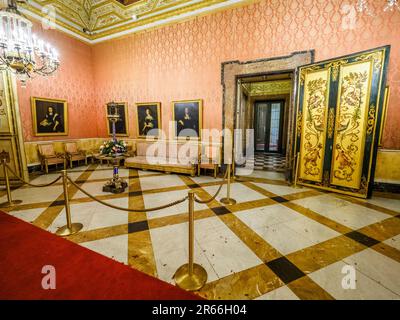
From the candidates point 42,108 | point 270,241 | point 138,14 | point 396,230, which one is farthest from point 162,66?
point 396,230

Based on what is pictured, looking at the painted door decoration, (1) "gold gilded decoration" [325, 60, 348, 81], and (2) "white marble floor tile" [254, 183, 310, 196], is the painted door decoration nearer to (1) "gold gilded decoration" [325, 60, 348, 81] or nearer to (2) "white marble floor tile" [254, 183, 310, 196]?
(1) "gold gilded decoration" [325, 60, 348, 81]

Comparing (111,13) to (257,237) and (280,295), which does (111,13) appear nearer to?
(257,237)

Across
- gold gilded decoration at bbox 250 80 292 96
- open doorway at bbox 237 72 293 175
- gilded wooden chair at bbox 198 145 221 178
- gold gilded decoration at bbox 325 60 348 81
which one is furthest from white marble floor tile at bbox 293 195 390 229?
gold gilded decoration at bbox 250 80 292 96

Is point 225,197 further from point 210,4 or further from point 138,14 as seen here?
point 138,14

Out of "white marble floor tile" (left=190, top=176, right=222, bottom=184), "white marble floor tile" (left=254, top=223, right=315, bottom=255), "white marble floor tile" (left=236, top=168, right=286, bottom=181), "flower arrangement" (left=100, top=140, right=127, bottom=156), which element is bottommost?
"white marble floor tile" (left=254, top=223, right=315, bottom=255)

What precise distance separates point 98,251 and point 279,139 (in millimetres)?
11717

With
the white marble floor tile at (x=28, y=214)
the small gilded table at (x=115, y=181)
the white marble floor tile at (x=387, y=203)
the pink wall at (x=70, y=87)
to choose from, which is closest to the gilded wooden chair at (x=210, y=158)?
the small gilded table at (x=115, y=181)

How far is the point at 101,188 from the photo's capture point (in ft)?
16.9

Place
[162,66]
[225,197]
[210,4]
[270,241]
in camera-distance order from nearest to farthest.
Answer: [270,241]
[225,197]
[210,4]
[162,66]

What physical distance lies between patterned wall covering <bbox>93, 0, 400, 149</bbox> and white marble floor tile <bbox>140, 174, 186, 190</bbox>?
2.40 m

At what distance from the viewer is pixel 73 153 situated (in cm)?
764

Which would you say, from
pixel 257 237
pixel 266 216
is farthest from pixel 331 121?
pixel 257 237

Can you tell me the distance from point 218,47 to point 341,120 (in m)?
4.35

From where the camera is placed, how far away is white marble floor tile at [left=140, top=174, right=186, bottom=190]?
5375mm
